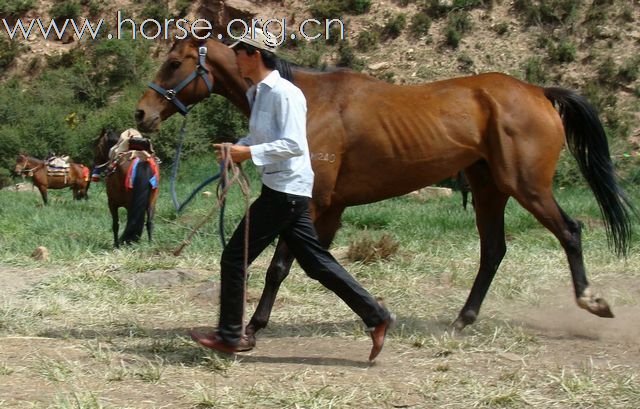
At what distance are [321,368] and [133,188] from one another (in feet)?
22.8

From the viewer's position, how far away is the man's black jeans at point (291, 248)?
15.3 feet

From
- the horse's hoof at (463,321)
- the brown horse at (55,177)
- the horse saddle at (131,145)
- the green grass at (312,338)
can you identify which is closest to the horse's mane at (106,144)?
the horse saddle at (131,145)

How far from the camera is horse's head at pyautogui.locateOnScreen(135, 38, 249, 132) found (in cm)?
556

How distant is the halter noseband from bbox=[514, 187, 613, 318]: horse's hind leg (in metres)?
2.28

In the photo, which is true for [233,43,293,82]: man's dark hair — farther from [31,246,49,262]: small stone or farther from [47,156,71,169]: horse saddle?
[47,156,71,169]: horse saddle

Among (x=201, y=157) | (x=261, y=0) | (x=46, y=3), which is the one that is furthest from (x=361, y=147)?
(x=46, y=3)

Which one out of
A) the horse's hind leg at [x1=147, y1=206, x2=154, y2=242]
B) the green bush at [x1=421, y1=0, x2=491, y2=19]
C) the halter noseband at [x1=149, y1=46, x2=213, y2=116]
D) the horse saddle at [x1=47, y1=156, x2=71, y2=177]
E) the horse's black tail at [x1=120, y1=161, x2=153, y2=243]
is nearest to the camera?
the halter noseband at [x1=149, y1=46, x2=213, y2=116]

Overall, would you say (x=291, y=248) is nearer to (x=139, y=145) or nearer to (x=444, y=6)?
(x=139, y=145)

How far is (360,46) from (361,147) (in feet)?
101

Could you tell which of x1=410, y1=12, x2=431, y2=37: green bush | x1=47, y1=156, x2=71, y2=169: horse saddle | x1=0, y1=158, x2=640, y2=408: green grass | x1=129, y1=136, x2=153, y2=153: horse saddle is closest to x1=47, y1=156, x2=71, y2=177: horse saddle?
x1=47, y1=156, x2=71, y2=169: horse saddle

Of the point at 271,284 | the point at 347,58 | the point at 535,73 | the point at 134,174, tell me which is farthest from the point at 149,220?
the point at 347,58

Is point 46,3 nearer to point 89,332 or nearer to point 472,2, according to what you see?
point 472,2

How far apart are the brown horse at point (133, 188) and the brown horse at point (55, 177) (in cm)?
1075

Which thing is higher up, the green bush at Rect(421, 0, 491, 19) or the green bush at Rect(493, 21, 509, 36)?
the green bush at Rect(421, 0, 491, 19)
